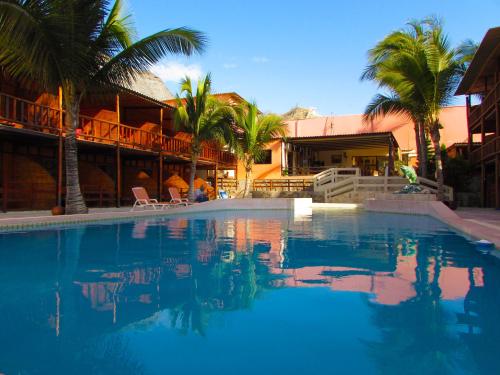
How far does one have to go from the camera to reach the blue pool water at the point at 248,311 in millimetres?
2586

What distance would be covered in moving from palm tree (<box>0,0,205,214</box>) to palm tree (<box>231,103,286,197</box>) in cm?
1017

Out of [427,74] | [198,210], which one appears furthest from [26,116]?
[427,74]

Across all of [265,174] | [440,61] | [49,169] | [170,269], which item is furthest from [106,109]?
[170,269]

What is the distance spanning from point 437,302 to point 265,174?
24.6 metres

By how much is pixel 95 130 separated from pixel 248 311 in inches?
596

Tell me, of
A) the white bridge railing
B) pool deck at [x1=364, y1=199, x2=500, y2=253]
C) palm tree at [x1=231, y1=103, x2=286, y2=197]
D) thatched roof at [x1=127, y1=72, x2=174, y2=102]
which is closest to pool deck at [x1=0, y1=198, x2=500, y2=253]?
pool deck at [x1=364, y1=199, x2=500, y2=253]

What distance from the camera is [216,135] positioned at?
19.0 metres

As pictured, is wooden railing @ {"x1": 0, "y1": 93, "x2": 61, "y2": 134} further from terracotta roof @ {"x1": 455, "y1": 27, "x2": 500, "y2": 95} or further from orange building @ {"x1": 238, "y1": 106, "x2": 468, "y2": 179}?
orange building @ {"x1": 238, "y1": 106, "x2": 468, "y2": 179}

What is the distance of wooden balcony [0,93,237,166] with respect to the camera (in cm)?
1229

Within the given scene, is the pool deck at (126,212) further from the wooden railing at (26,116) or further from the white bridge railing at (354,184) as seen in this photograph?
the white bridge railing at (354,184)

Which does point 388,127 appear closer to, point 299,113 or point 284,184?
point 284,184

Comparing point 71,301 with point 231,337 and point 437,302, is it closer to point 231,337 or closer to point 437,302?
point 231,337

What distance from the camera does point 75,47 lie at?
11.0 meters

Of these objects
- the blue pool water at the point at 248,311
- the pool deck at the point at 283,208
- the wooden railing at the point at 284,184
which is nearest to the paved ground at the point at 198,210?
the pool deck at the point at 283,208
